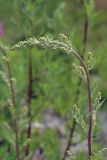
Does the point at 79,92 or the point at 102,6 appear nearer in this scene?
the point at 79,92

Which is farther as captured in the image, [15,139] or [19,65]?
[19,65]

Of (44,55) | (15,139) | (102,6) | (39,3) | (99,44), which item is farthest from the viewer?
(102,6)

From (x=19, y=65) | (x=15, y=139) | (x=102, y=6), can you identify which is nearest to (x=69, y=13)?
(x=102, y=6)

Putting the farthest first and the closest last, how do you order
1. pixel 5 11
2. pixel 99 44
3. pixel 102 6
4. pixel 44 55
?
pixel 102 6, pixel 5 11, pixel 99 44, pixel 44 55

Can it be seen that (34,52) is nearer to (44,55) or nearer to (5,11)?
(44,55)

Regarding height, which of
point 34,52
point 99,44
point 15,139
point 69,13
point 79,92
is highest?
point 69,13

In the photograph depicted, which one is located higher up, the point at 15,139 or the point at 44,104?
Result: the point at 44,104

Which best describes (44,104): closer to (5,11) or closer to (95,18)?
(95,18)

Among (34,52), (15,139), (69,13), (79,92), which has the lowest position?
(15,139)

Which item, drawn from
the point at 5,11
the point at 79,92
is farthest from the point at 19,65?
the point at 5,11
